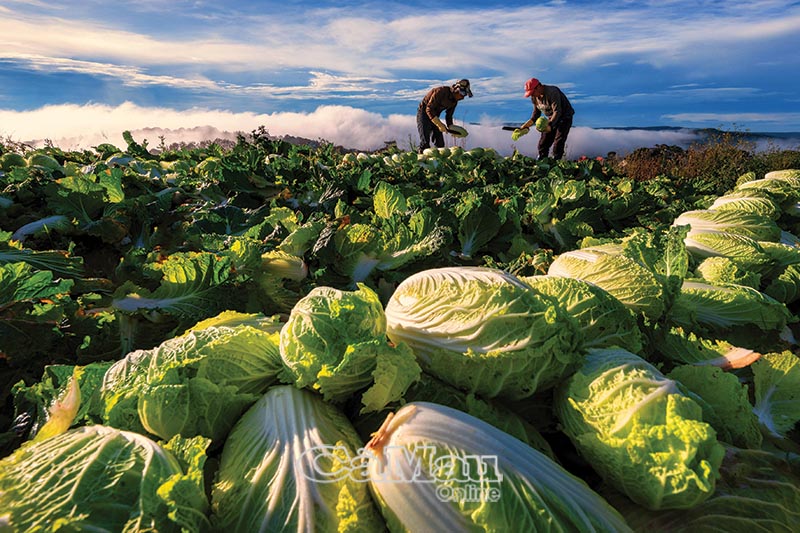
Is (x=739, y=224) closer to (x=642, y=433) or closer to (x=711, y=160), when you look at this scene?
(x=642, y=433)

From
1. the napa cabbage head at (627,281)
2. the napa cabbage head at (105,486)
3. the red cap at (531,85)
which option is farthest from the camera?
the red cap at (531,85)

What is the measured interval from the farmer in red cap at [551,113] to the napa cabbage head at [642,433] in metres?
14.1

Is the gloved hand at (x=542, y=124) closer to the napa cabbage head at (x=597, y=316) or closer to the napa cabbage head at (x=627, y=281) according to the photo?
the napa cabbage head at (x=627, y=281)

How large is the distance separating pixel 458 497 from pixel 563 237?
411 cm

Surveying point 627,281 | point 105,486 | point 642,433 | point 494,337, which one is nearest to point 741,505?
point 642,433

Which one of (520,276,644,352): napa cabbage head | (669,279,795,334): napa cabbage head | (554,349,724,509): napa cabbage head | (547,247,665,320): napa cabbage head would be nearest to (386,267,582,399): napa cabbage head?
(554,349,724,509): napa cabbage head

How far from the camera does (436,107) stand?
15906 millimetres

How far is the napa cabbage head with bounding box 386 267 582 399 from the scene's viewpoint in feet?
5.89

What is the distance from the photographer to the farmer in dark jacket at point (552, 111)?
15.3 meters

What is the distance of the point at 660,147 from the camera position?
61.0ft

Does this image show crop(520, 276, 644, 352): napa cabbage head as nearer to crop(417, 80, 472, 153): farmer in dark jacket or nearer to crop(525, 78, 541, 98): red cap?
crop(417, 80, 472, 153): farmer in dark jacket

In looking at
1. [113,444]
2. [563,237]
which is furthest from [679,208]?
[113,444]

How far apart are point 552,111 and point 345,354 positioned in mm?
15575

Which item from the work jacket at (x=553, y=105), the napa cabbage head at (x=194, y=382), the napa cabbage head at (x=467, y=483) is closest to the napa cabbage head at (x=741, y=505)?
the napa cabbage head at (x=467, y=483)
